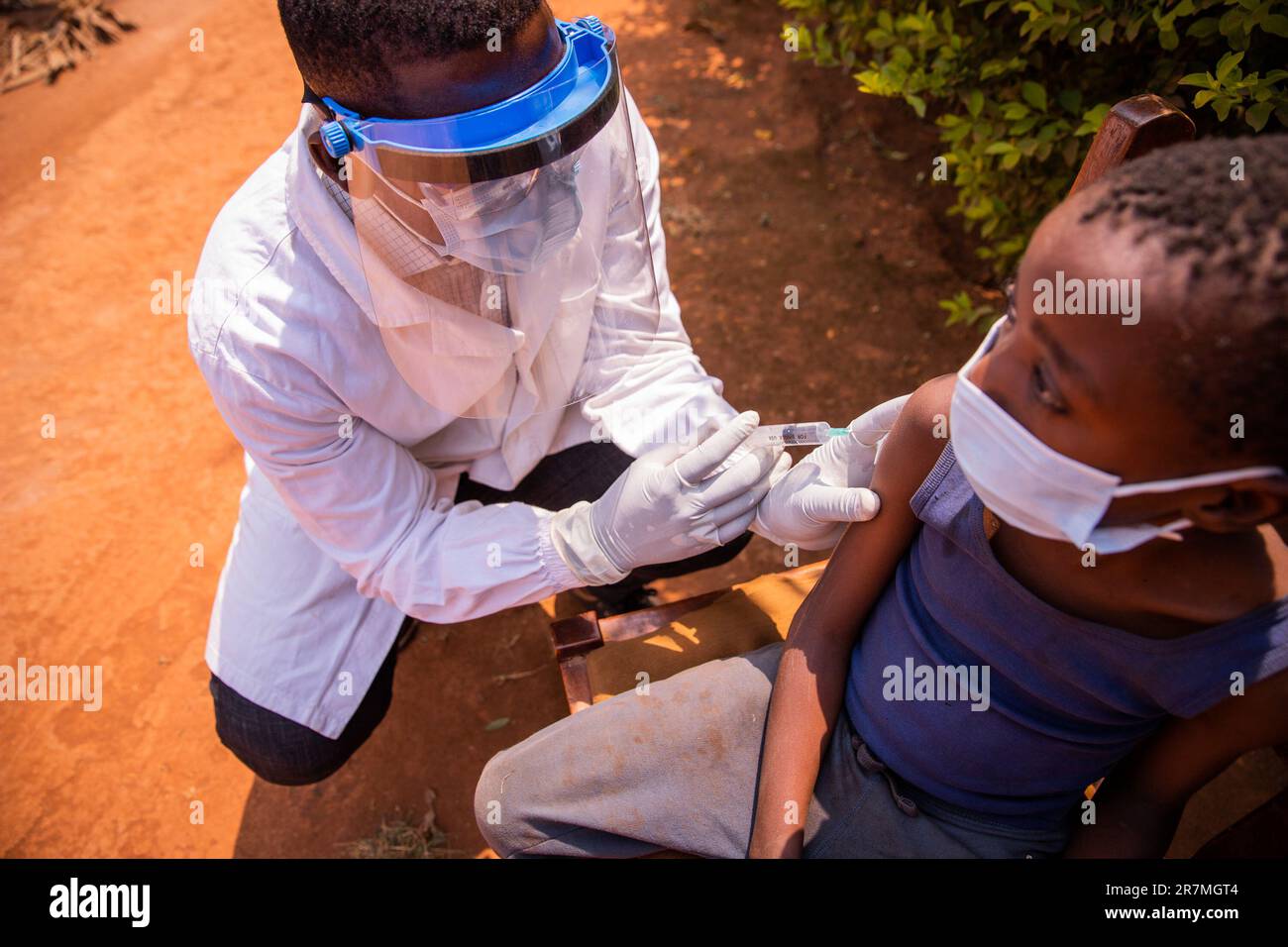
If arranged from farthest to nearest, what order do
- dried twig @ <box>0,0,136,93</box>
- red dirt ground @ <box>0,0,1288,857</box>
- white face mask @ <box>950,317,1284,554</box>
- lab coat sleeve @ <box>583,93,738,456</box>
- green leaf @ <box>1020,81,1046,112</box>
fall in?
dried twig @ <box>0,0,136,93</box> < red dirt ground @ <box>0,0,1288,857</box> < green leaf @ <box>1020,81,1046,112</box> < lab coat sleeve @ <box>583,93,738,456</box> < white face mask @ <box>950,317,1284,554</box>

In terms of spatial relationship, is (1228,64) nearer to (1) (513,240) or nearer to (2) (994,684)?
(2) (994,684)

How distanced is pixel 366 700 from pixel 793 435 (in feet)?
4.19

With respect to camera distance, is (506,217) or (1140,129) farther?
(506,217)

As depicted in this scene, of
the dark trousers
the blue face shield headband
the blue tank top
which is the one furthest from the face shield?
the blue tank top

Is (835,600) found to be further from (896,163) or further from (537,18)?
(896,163)

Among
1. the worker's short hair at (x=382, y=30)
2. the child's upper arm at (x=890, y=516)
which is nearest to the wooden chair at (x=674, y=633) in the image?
the child's upper arm at (x=890, y=516)

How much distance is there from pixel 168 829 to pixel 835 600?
6.91ft

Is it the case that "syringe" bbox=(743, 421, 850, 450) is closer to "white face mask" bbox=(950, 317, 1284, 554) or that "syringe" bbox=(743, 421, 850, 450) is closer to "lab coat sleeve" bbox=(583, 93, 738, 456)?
"lab coat sleeve" bbox=(583, 93, 738, 456)

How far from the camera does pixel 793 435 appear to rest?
1880mm

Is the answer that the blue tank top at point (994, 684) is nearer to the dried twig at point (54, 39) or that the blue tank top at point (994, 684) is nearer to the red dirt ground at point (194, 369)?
the red dirt ground at point (194, 369)

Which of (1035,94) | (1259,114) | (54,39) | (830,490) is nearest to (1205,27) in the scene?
(1259,114)

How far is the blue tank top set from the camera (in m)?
1.33

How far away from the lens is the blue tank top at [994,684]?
133cm

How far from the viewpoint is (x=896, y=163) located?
12.8ft
